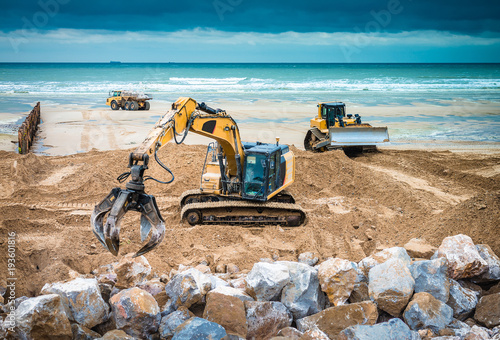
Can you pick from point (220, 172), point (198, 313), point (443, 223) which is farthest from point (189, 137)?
point (198, 313)

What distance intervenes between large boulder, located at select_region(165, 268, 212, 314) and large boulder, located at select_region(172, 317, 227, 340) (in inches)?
24.3

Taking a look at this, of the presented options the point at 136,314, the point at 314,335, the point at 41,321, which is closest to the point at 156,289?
the point at 136,314

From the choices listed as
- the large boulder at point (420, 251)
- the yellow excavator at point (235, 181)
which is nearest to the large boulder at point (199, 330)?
the large boulder at point (420, 251)

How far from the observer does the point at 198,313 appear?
20.5 feet

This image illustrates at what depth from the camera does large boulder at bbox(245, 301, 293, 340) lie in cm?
585

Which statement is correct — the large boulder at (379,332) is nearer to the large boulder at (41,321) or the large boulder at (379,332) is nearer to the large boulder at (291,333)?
the large boulder at (291,333)

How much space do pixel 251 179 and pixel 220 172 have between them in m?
0.85

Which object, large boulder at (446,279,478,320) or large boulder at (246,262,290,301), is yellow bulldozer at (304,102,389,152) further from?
large boulder at (246,262,290,301)

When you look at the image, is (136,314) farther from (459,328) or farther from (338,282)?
(459,328)

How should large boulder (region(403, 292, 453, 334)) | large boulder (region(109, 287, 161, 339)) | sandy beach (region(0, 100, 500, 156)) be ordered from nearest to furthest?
1. large boulder (region(109, 287, 161, 339))
2. large boulder (region(403, 292, 453, 334))
3. sandy beach (region(0, 100, 500, 156))

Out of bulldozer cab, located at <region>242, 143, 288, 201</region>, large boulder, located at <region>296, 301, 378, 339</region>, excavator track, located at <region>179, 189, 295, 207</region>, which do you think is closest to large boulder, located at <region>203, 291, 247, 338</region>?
large boulder, located at <region>296, 301, 378, 339</region>

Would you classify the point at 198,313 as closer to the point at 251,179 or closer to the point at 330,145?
the point at 251,179

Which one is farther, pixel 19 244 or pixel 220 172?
pixel 220 172

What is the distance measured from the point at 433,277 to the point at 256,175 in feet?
15.9
